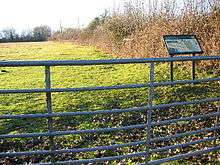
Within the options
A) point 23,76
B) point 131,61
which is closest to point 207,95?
point 131,61

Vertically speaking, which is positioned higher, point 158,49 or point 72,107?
point 158,49

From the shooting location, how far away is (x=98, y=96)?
1077 cm

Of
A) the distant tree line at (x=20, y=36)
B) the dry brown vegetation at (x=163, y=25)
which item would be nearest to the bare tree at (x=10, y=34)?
the distant tree line at (x=20, y=36)

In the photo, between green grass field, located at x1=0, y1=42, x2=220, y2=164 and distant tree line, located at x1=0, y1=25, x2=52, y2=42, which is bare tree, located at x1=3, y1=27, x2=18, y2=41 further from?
green grass field, located at x1=0, y1=42, x2=220, y2=164

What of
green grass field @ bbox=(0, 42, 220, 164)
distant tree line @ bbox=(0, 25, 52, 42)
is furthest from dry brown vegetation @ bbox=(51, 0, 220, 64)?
distant tree line @ bbox=(0, 25, 52, 42)

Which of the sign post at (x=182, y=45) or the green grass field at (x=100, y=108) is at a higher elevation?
the sign post at (x=182, y=45)

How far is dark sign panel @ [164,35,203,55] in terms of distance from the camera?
11505mm

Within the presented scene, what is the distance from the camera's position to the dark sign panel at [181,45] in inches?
453

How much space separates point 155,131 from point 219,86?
4790 millimetres

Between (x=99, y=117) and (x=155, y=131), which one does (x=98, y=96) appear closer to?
(x=99, y=117)

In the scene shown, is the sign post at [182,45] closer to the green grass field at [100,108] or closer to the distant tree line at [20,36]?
the green grass field at [100,108]

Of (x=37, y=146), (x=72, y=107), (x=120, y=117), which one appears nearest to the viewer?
(x=37, y=146)

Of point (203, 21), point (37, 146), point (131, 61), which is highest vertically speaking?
point (203, 21)

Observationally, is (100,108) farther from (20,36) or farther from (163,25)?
(20,36)
